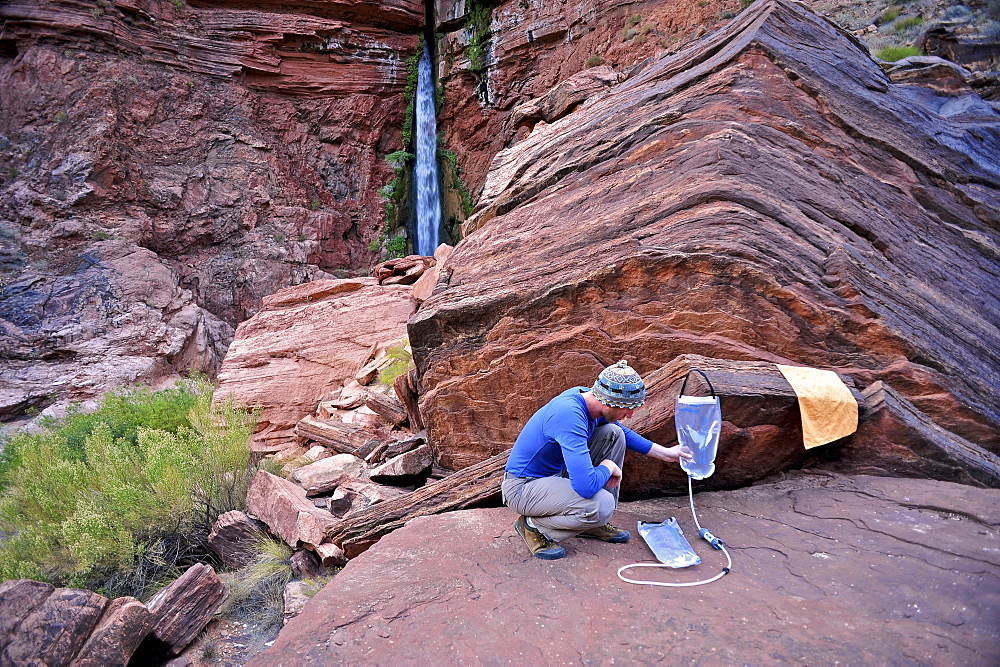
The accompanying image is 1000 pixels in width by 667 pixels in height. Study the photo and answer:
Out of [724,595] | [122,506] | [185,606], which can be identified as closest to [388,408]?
[122,506]

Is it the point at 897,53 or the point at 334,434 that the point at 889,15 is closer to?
the point at 897,53

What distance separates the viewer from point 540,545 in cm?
365

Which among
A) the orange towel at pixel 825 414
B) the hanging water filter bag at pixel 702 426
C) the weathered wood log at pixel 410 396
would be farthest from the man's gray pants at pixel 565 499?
the weathered wood log at pixel 410 396

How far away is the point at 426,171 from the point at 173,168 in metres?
7.82

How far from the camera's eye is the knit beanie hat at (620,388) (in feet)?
11.2

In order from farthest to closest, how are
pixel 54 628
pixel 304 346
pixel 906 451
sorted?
pixel 304 346
pixel 54 628
pixel 906 451

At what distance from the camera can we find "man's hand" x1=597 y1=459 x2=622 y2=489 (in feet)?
11.7

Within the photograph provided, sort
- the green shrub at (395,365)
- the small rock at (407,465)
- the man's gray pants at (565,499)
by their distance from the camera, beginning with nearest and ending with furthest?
the man's gray pants at (565,499)
the small rock at (407,465)
the green shrub at (395,365)

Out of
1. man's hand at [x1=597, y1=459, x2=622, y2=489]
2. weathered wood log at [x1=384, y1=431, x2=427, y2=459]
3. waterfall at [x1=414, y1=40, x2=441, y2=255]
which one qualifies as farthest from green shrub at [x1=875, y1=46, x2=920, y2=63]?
waterfall at [x1=414, y1=40, x2=441, y2=255]

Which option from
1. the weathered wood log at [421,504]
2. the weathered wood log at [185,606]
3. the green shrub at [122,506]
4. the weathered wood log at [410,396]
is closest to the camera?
the weathered wood log at [185,606]

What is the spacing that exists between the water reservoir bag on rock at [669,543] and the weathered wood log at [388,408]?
4856mm

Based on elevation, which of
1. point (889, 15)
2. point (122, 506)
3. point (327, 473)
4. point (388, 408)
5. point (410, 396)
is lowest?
point (327, 473)

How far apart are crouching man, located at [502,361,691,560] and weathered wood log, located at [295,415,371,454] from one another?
4736mm

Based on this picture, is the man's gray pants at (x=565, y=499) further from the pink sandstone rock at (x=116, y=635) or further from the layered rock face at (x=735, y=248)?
the pink sandstone rock at (x=116, y=635)
